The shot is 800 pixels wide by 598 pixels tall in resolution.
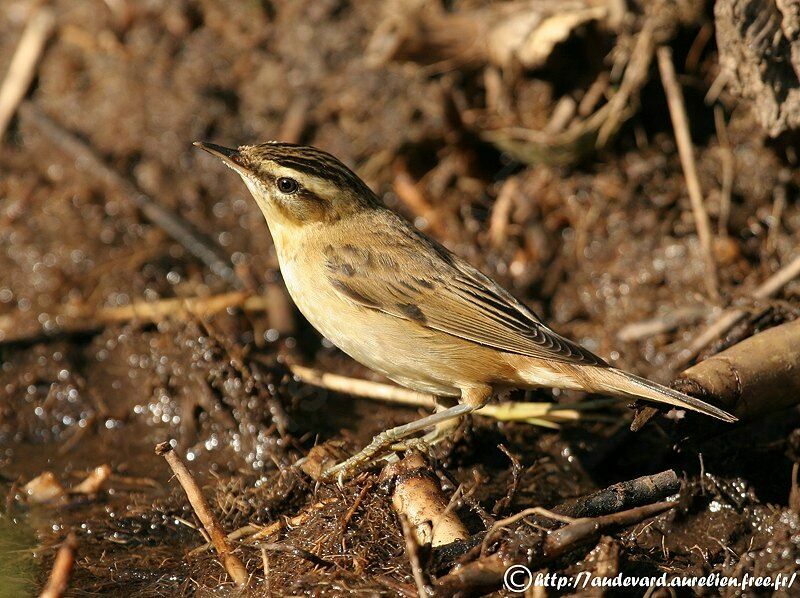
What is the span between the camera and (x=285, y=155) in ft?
18.5

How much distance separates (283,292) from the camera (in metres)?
7.49

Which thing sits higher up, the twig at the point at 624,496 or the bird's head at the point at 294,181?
Result: the bird's head at the point at 294,181

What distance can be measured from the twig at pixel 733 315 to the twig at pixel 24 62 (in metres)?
6.32

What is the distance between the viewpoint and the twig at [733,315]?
6297 mm

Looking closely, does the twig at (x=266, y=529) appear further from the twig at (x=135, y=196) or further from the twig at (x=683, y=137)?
the twig at (x=683, y=137)

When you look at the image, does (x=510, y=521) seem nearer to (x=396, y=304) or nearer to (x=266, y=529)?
(x=266, y=529)

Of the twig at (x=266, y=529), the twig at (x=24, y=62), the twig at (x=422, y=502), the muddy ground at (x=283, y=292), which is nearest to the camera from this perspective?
the twig at (x=422, y=502)

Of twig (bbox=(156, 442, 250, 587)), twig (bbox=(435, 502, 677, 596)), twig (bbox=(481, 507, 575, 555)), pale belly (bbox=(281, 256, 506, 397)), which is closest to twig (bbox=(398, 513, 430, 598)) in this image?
twig (bbox=(435, 502, 677, 596))

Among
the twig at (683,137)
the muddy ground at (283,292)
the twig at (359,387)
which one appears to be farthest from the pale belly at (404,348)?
the twig at (683,137)

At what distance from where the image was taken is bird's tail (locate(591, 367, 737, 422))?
15.5 ft

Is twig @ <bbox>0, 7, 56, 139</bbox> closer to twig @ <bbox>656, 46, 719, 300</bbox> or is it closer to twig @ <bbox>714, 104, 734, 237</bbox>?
twig @ <bbox>656, 46, 719, 300</bbox>

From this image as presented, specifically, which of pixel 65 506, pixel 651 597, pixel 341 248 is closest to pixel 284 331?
pixel 341 248

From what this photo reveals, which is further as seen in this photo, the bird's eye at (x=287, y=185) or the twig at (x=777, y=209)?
the twig at (x=777, y=209)

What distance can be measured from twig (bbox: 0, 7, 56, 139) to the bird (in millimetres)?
3766
